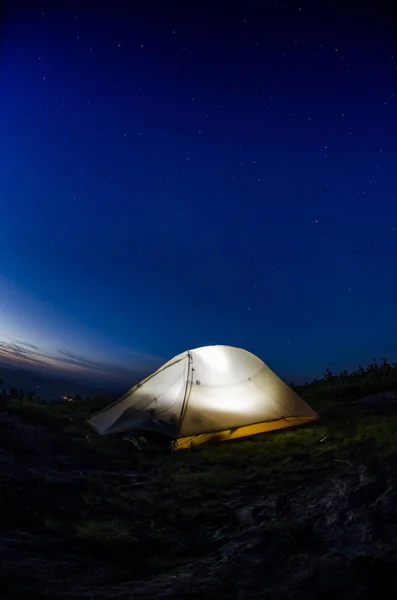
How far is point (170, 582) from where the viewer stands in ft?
12.4

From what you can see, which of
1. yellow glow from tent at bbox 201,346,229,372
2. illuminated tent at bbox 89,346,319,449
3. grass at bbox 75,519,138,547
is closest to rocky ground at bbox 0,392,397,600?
grass at bbox 75,519,138,547

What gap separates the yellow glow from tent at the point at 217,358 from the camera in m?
10.2

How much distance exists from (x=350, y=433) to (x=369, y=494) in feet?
12.9

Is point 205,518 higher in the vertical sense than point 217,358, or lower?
lower

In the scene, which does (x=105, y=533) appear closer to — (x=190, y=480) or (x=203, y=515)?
(x=203, y=515)

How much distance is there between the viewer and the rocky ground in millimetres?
3586

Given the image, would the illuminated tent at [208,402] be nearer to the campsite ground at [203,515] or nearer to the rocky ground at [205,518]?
the campsite ground at [203,515]

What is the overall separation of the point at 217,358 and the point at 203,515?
16.2 ft

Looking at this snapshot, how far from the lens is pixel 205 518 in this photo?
552 centimetres

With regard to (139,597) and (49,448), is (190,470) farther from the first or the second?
(139,597)

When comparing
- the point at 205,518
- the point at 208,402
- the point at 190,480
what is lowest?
the point at 205,518

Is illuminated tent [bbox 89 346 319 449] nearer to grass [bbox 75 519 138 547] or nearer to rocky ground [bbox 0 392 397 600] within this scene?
rocky ground [bbox 0 392 397 600]

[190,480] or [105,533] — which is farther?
[190,480]

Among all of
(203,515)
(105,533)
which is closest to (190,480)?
(203,515)
